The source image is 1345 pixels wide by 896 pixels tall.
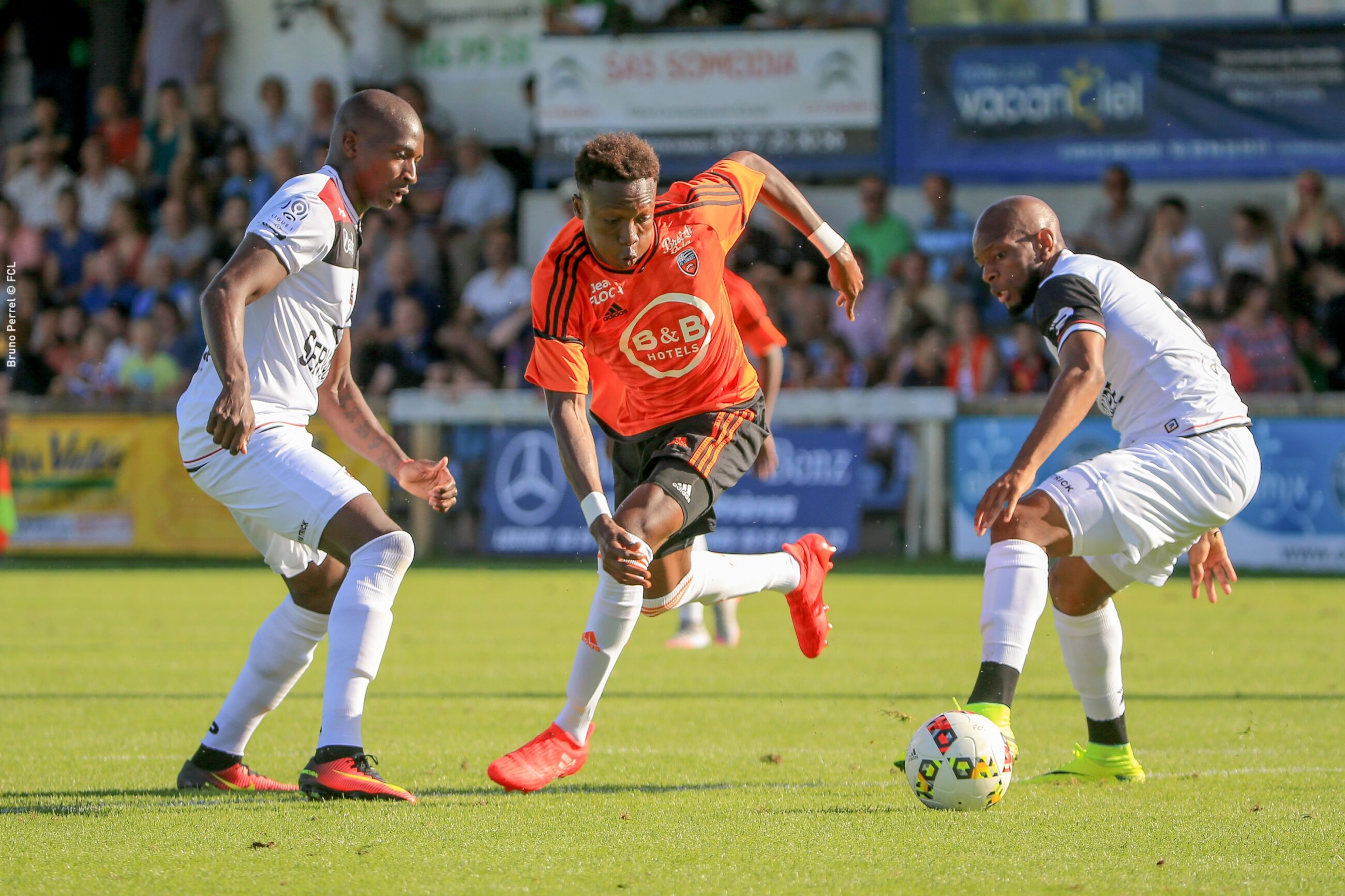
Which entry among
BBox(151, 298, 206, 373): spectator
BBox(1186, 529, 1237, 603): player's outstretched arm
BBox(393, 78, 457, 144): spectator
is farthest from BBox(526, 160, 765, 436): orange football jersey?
BBox(393, 78, 457, 144): spectator

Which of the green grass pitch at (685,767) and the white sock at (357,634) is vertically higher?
the white sock at (357,634)

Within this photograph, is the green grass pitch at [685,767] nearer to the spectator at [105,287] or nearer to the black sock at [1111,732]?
the black sock at [1111,732]

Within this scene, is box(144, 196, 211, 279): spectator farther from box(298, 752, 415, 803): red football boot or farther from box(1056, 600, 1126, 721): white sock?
box(1056, 600, 1126, 721): white sock

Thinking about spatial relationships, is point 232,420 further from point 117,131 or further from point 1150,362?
point 117,131

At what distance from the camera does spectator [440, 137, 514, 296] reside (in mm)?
18453

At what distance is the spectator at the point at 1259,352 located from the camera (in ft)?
49.5

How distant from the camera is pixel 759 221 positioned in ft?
58.6

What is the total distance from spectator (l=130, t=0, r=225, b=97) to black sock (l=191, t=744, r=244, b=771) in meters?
17.7

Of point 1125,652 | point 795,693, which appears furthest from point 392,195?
point 1125,652

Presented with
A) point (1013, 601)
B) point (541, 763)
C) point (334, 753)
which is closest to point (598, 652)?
point (541, 763)

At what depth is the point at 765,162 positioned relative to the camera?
6.64m

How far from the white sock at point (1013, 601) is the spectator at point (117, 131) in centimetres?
1797

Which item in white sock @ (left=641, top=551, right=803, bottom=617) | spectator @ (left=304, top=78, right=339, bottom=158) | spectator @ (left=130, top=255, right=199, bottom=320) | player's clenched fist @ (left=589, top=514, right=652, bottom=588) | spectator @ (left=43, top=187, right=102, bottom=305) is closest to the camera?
player's clenched fist @ (left=589, top=514, right=652, bottom=588)

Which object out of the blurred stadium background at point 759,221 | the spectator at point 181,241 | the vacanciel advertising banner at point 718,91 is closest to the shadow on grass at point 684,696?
the blurred stadium background at point 759,221
